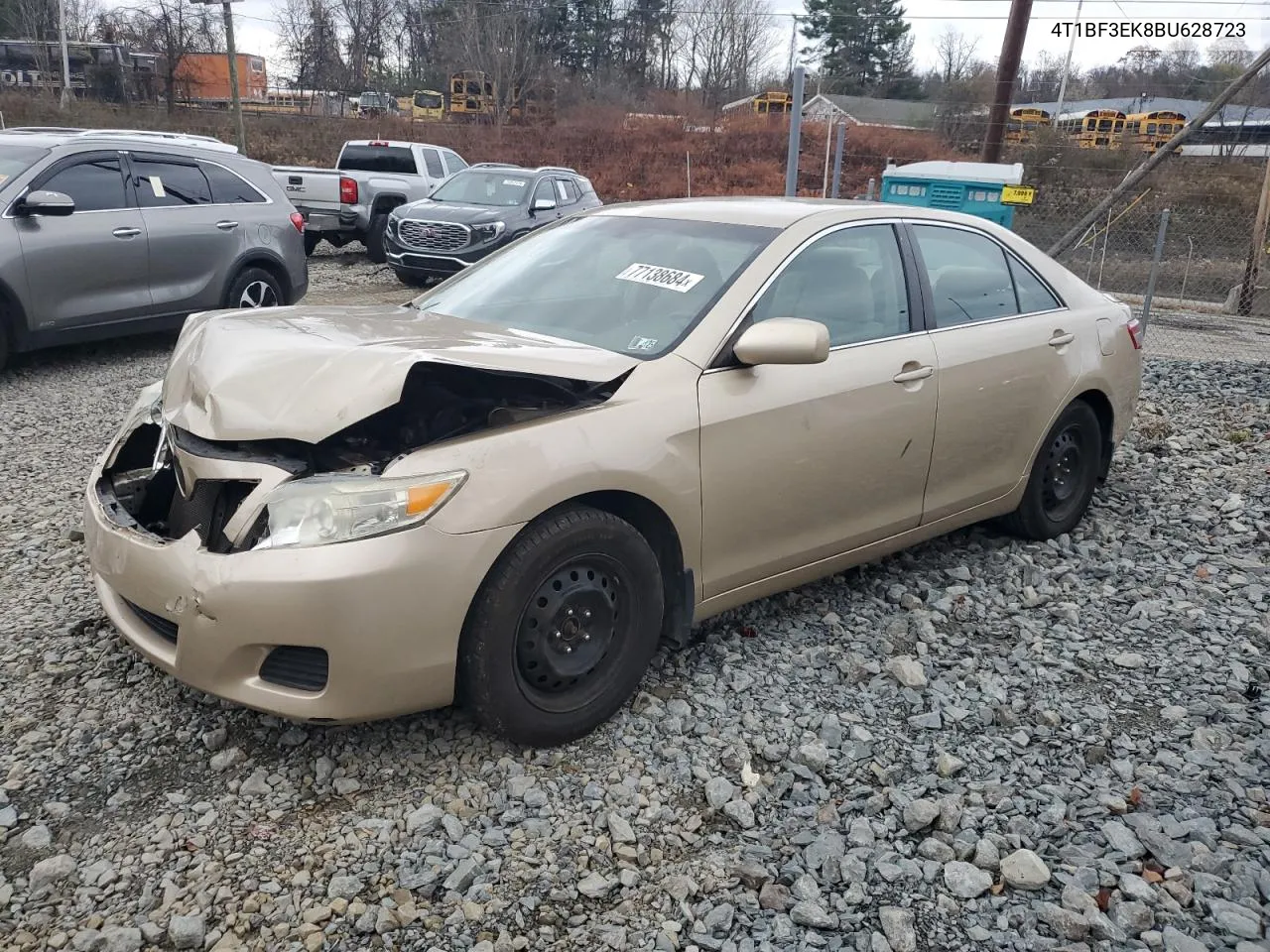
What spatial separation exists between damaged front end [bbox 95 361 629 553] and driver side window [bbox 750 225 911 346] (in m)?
0.86

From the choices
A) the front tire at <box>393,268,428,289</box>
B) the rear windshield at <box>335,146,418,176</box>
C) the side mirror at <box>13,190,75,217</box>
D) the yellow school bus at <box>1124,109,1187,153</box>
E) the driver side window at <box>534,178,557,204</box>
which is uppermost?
the yellow school bus at <box>1124,109,1187,153</box>

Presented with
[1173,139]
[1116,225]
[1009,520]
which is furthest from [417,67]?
[1009,520]

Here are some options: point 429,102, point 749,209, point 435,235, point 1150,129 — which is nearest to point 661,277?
point 749,209

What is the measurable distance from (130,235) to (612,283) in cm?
572

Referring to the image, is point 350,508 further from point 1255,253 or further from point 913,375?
point 1255,253

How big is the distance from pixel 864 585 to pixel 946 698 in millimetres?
959

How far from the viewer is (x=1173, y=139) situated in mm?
11992

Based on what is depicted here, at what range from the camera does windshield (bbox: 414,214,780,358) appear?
357 cm

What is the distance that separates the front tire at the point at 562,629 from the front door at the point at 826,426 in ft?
1.12

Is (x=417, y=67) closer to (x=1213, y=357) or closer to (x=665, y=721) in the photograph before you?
(x=1213, y=357)

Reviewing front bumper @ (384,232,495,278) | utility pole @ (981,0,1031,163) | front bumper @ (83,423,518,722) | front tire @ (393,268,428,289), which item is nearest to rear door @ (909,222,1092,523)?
front bumper @ (83,423,518,722)

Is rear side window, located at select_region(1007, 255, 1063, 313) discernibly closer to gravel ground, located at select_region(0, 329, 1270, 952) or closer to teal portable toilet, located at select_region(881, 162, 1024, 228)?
gravel ground, located at select_region(0, 329, 1270, 952)

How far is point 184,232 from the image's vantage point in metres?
8.30

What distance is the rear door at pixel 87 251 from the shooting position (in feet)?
24.1
